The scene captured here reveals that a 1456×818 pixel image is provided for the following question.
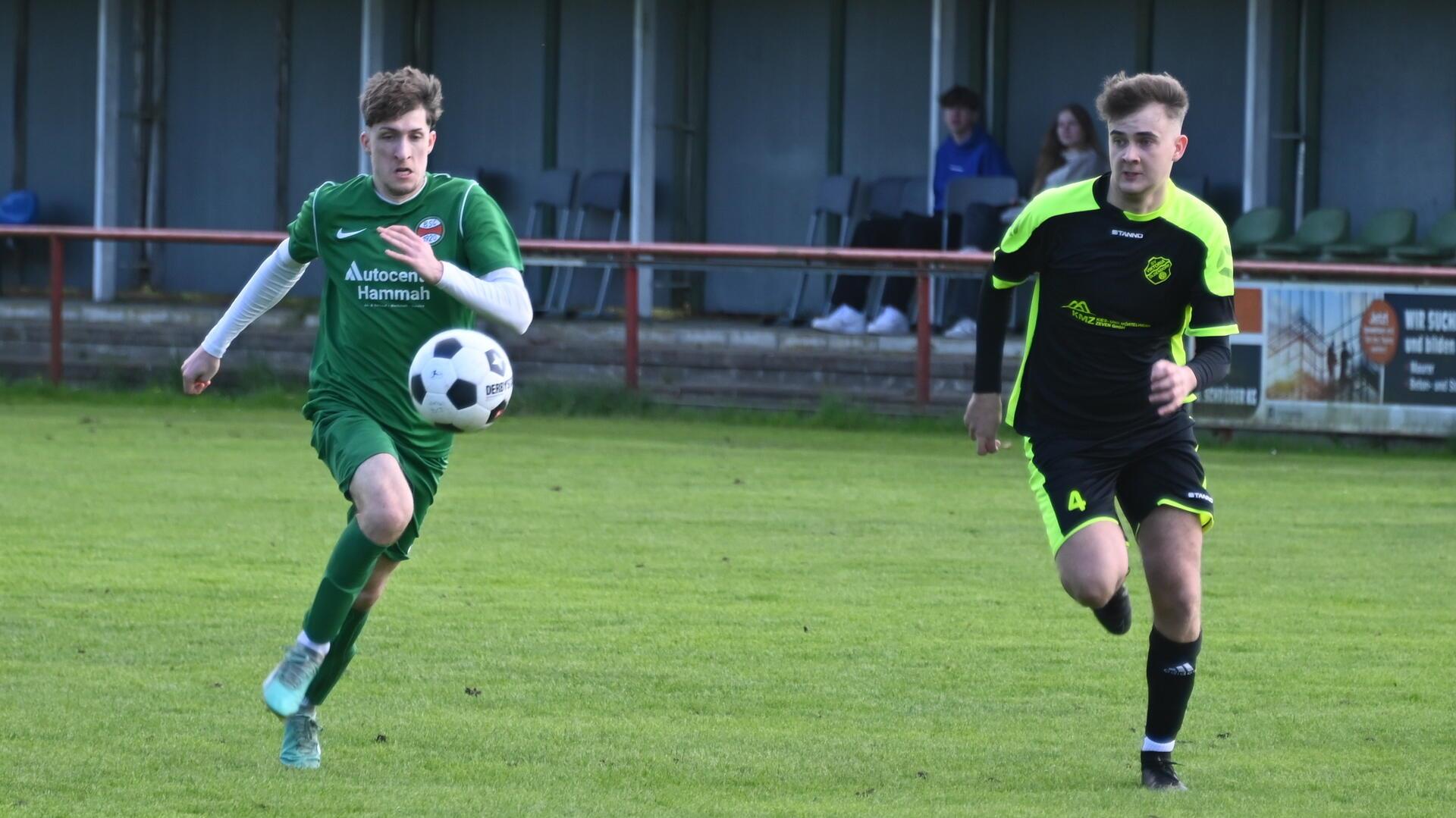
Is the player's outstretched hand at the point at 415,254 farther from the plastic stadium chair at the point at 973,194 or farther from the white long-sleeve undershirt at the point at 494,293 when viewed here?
the plastic stadium chair at the point at 973,194

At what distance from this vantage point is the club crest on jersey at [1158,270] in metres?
5.52

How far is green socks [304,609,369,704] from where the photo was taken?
5.72 meters

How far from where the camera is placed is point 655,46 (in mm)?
19297

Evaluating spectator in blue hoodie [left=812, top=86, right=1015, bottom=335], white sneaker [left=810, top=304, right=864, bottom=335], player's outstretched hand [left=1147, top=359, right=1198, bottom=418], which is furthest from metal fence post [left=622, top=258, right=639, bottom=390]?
player's outstretched hand [left=1147, top=359, right=1198, bottom=418]

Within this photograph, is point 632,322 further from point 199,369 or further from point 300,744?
point 300,744

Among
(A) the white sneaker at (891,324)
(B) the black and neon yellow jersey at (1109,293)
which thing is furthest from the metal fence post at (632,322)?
(B) the black and neon yellow jersey at (1109,293)

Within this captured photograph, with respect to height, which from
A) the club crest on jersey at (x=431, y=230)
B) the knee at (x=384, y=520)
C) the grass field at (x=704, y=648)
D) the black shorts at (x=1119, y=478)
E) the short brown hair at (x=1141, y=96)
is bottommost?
the grass field at (x=704, y=648)

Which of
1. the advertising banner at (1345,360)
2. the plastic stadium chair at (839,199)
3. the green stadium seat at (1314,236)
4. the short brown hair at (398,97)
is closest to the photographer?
the short brown hair at (398,97)

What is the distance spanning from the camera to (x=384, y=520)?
542 centimetres

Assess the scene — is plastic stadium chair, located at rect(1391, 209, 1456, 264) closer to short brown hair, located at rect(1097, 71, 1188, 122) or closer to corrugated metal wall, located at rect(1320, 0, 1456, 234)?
corrugated metal wall, located at rect(1320, 0, 1456, 234)

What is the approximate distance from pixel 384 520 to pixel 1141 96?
7.36 feet

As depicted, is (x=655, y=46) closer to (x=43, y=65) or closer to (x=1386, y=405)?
(x=43, y=65)

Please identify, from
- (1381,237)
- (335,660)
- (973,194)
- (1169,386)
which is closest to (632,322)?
(973,194)

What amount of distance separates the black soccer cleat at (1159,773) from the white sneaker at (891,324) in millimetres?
9909
